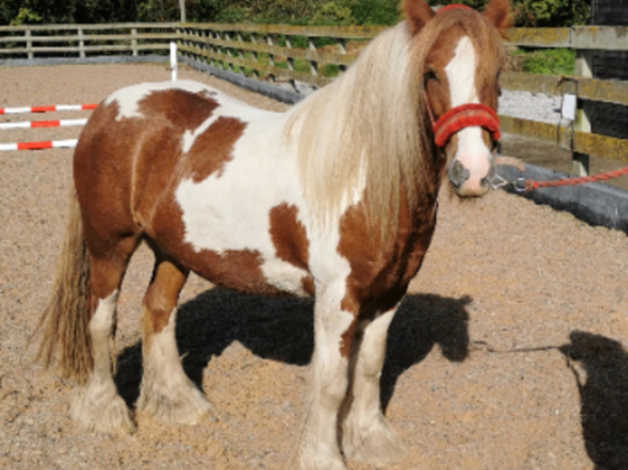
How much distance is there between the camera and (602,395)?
3316mm

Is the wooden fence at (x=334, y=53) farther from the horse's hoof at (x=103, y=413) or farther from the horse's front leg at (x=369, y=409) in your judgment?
the horse's hoof at (x=103, y=413)

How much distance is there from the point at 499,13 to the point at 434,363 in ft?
6.54

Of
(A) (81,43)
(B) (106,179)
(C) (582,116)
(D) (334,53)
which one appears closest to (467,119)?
(B) (106,179)

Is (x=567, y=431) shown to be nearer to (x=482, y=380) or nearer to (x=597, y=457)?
(x=597, y=457)

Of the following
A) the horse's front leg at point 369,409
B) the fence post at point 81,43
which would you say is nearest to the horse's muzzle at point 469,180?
the horse's front leg at point 369,409

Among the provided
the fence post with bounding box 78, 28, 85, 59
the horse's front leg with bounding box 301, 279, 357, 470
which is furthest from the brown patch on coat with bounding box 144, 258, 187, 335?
the fence post with bounding box 78, 28, 85, 59

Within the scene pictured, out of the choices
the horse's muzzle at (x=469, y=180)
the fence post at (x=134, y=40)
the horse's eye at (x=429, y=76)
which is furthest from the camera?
the fence post at (x=134, y=40)

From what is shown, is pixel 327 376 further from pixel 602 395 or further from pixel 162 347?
pixel 602 395

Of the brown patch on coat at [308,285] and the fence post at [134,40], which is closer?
the brown patch on coat at [308,285]

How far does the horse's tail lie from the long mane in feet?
4.40

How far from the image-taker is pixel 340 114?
2.56 meters

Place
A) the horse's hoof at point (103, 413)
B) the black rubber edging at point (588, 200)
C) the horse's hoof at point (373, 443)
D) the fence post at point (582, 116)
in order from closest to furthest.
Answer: the horse's hoof at point (373, 443), the horse's hoof at point (103, 413), the black rubber edging at point (588, 200), the fence post at point (582, 116)

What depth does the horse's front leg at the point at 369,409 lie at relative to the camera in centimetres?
293

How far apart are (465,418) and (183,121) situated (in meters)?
1.86
